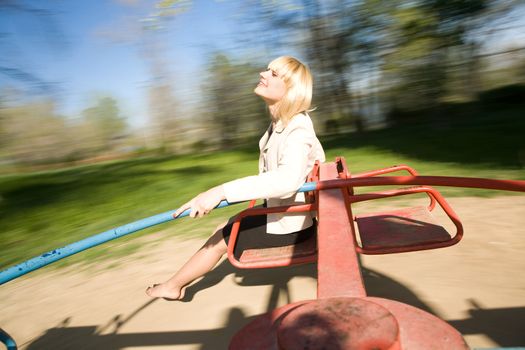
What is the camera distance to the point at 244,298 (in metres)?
2.35

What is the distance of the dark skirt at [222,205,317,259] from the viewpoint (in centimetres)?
191

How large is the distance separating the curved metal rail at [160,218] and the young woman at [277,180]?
79mm

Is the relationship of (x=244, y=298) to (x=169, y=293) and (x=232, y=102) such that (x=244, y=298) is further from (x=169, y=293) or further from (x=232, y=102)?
(x=232, y=102)

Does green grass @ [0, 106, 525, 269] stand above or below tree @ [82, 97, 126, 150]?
below

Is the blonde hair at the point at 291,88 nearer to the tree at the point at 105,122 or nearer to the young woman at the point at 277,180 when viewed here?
the young woman at the point at 277,180

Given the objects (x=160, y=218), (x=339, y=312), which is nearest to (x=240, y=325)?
(x=160, y=218)

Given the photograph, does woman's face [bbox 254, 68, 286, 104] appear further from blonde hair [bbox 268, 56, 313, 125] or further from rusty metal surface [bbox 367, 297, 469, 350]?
rusty metal surface [bbox 367, 297, 469, 350]

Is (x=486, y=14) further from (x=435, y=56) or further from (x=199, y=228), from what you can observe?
(x=199, y=228)

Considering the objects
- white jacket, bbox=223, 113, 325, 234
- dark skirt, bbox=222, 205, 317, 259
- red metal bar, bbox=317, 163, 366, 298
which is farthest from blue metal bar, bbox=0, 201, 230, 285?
dark skirt, bbox=222, 205, 317, 259

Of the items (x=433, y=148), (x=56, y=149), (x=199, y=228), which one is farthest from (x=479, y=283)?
(x=56, y=149)

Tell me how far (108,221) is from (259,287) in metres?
4.13

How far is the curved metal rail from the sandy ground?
89 cm

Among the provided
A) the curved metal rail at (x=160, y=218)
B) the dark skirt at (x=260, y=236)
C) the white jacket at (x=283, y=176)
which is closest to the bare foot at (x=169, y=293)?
the dark skirt at (x=260, y=236)

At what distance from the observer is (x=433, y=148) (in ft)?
27.7
